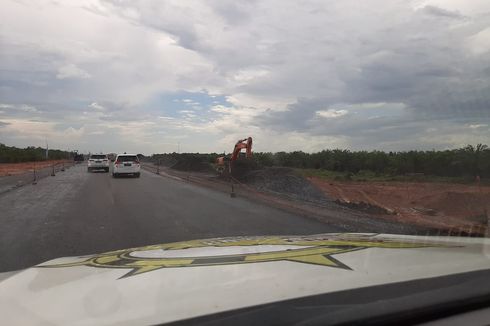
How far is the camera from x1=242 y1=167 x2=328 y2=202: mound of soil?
23844 mm

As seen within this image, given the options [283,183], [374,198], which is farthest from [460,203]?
[283,183]

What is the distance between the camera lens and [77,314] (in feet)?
7.33

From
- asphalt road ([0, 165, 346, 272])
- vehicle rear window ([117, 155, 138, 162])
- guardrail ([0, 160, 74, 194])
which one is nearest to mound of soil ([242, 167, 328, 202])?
asphalt road ([0, 165, 346, 272])

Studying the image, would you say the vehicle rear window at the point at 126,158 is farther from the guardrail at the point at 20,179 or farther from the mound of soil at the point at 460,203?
the mound of soil at the point at 460,203

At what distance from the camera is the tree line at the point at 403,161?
3309 centimetres

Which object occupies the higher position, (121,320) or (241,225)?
(121,320)

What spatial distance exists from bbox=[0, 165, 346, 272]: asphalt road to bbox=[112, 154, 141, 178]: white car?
1717 centimetres

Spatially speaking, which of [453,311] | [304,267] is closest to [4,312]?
[304,267]

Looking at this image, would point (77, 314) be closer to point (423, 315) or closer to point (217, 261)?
point (217, 261)

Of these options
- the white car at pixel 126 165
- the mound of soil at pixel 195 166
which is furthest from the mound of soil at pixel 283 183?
the mound of soil at pixel 195 166

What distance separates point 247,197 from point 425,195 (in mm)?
8248

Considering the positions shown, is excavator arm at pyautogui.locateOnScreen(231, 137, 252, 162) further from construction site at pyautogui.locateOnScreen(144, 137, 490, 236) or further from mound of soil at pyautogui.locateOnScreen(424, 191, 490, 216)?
mound of soil at pyautogui.locateOnScreen(424, 191, 490, 216)

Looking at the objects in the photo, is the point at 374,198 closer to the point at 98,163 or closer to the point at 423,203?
the point at 423,203

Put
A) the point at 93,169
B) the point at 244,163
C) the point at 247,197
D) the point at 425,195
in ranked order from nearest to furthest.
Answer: the point at 247,197 → the point at 425,195 → the point at 244,163 → the point at 93,169
